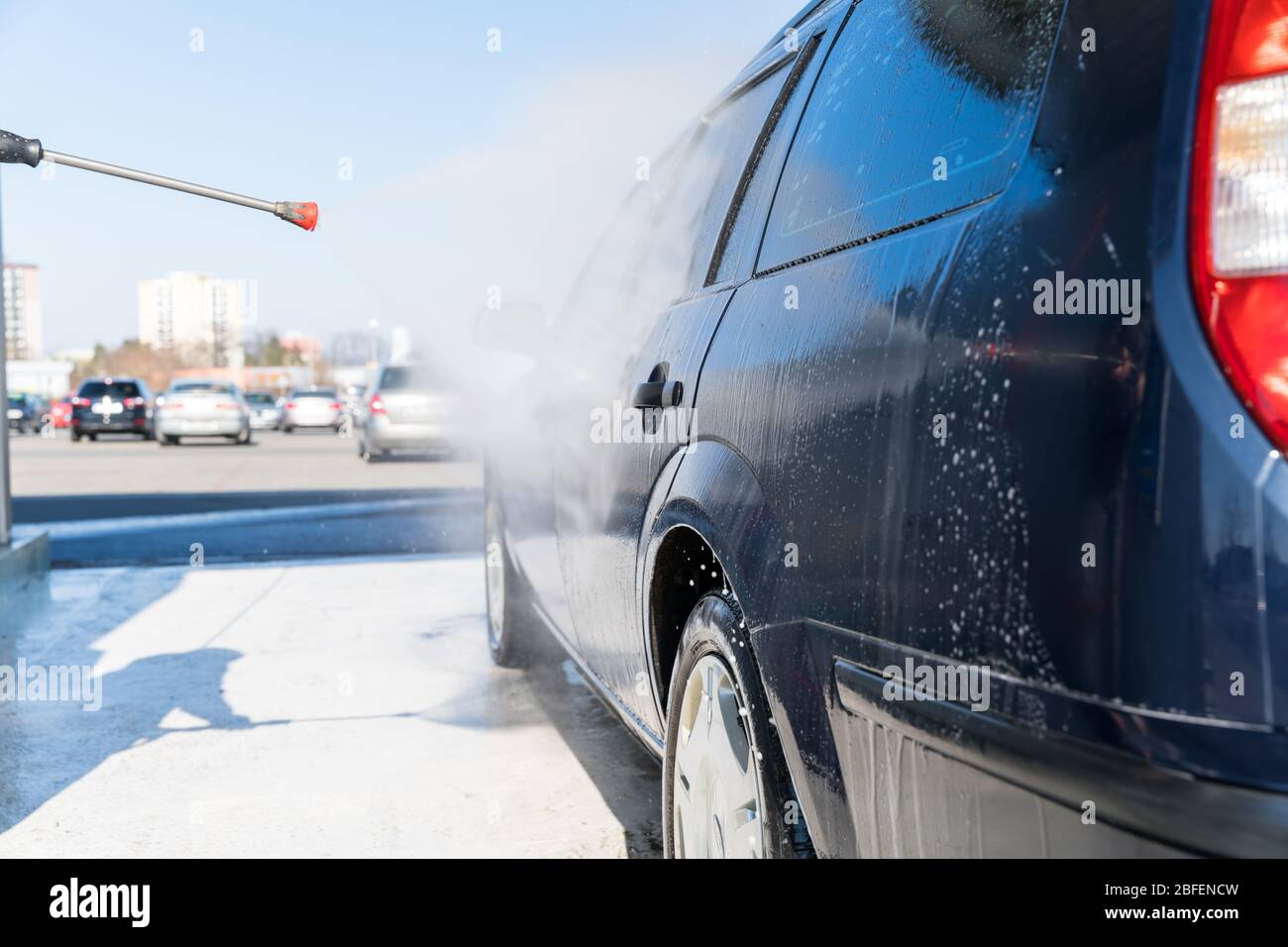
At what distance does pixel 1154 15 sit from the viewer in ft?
4.25

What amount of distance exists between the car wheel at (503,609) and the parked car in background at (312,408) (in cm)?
3281

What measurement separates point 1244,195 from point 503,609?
4.35m

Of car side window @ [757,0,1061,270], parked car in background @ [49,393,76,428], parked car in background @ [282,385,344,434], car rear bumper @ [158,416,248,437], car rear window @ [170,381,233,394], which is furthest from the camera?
parked car in background @ [49,393,76,428]

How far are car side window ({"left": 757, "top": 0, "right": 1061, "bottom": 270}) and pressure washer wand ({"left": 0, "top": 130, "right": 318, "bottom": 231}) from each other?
1.15 metres

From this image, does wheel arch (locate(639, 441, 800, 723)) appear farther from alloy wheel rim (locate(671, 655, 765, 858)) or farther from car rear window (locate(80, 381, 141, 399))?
car rear window (locate(80, 381, 141, 399))

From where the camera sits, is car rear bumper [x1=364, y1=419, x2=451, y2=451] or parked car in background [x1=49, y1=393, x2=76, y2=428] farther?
parked car in background [x1=49, y1=393, x2=76, y2=428]

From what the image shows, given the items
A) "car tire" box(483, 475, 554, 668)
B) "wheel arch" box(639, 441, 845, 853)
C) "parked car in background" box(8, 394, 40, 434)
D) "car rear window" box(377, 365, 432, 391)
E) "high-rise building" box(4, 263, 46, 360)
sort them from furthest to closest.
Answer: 1. "high-rise building" box(4, 263, 46, 360)
2. "parked car in background" box(8, 394, 40, 434)
3. "car rear window" box(377, 365, 432, 391)
4. "car tire" box(483, 475, 554, 668)
5. "wheel arch" box(639, 441, 845, 853)

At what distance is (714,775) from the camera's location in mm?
2244

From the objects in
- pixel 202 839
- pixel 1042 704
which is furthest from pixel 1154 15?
pixel 202 839

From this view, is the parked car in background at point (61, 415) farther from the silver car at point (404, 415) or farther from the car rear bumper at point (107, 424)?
the silver car at point (404, 415)

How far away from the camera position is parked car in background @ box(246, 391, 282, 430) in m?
47.4

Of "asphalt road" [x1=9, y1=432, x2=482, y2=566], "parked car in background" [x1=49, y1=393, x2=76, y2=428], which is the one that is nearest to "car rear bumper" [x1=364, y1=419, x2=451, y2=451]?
"asphalt road" [x1=9, y1=432, x2=482, y2=566]

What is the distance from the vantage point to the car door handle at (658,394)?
2520 mm
